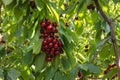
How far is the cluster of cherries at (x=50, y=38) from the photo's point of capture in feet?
4.92

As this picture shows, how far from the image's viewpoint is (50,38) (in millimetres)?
1505

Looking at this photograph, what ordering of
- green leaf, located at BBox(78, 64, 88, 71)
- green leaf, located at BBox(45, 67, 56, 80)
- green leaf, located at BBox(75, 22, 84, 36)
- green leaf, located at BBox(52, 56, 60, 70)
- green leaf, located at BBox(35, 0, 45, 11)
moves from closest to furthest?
green leaf, located at BBox(35, 0, 45, 11)
green leaf, located at BBox(52, 56, 60, 70)
green leaf, located at BBox(45, 67, 56, 80)
green leaf, located at BBox(78, 64, 88, 71)
green leaf, located at BBox(75, 22, 84, 36)

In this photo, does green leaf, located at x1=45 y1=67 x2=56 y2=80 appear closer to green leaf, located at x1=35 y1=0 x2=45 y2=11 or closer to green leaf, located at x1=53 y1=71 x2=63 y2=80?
green leaf, located at x1=53 y1=71 x2=63 y2=80

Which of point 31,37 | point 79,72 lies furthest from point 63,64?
point 79,72

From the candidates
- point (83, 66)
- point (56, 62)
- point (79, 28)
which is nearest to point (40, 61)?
point (56, 62)

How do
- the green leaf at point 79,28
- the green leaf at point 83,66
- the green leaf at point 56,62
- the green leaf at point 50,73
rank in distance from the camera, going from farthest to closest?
1. the green leaf at point 79,28
2. the green leaf at point 83,66
3. the green leaf at point 50,73
4. the green leaf at point 56,62

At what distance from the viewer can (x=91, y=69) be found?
198 cm

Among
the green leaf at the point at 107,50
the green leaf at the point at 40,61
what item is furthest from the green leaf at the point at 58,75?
the green leaf at the point at 107,50

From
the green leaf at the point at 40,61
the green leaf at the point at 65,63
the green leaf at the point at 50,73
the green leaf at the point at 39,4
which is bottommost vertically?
the green leaf at the point at 50,73

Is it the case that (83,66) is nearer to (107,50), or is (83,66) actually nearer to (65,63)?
(107,50)

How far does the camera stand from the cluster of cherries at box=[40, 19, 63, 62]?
150 cm

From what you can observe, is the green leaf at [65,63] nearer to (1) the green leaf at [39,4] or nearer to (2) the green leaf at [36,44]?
(2) the green leaf at [36,44]

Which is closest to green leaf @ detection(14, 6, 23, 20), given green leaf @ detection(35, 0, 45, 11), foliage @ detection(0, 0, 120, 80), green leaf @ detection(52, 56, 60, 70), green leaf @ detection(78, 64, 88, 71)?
foliage @ detection(0, 0, 120, 80)

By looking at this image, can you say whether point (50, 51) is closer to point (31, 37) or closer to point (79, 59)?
point (31, 37)
